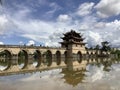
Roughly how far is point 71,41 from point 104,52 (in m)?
33.6

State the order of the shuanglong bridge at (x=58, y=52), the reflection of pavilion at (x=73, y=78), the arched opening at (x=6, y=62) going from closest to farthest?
the reflection of pavilion at (x=73, y=78) < the arched opening at (x=6, y=62) < the shuanglong bridge at (x=58, y=52)

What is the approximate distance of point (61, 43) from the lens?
75.0 metres

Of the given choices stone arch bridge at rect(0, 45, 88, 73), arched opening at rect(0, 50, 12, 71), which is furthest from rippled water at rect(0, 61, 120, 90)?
stone arch bridge at rect(0, 45, 88, 73)

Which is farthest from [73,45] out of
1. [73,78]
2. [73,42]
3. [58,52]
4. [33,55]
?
[73,78]

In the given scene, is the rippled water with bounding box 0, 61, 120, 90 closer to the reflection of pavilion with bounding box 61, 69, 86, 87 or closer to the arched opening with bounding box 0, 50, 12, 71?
the reflection of pavilion with bounding box 61, 69, 86, 87

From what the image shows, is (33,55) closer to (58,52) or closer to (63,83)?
(58,52)

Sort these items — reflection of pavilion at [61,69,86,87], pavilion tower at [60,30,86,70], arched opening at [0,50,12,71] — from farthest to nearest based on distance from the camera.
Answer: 1. pavilion tower at [60,30,86,70]
2. arched opening at [0,50,12,71]
3. reflection of pavilion at [61,69,86,87]

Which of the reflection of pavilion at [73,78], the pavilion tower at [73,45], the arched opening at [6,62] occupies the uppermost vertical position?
the pavilion tower at [73,45]

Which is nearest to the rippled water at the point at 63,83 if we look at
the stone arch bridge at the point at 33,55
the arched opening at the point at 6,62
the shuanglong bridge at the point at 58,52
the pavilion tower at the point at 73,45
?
the arched opening at the point at 6,62

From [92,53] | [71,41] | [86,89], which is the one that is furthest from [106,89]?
[92,53]

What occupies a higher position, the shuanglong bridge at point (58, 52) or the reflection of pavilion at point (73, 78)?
the shuanglong bridge at point (58, 52)

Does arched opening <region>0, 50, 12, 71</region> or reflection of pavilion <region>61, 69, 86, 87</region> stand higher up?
arched opening <region>0, 50, 12, 71</region>

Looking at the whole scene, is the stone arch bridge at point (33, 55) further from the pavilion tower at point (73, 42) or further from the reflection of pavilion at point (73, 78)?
the reflection of pavilion at point (73, 78)

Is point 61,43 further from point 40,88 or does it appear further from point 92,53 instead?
point 40,88
